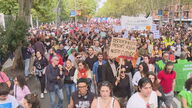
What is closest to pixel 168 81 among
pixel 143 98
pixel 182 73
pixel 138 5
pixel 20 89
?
pixel 182 73

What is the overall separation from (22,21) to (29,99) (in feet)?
23.1

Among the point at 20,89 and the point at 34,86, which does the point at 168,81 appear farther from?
the point at 34,86

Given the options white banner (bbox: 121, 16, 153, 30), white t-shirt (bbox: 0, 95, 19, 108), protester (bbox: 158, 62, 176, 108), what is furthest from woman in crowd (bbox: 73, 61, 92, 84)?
white banner (bbox: 121, 16, 153, 30)

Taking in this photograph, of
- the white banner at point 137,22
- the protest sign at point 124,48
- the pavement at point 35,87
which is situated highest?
the white banner at point 137,22

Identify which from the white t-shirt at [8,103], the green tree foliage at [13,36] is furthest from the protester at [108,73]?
the green tree foliage at [13,36]

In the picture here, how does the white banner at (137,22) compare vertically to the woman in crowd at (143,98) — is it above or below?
above

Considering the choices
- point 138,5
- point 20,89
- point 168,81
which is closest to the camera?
point 20,89

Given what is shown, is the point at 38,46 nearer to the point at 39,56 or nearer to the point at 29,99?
the point at 39,56

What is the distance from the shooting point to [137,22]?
14.7 m

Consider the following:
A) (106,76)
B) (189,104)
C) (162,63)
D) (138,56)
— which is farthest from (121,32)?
(189,104)

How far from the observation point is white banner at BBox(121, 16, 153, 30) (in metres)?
14.5

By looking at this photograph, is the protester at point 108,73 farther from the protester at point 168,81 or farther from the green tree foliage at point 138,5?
the green tree foliage at point 138,5

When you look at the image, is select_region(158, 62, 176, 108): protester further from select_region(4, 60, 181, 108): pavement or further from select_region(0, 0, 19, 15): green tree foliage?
select_region(0, 0, 19, 15): green tree foliage

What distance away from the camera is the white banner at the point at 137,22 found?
1446cm
